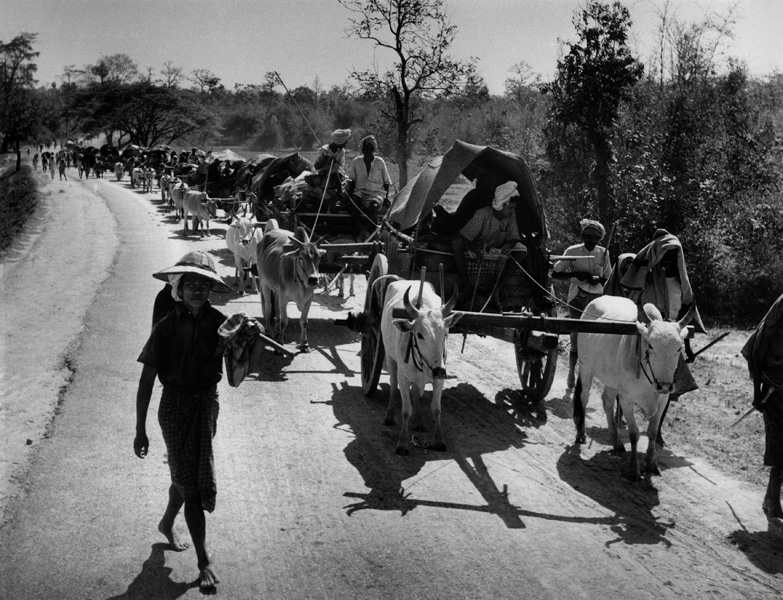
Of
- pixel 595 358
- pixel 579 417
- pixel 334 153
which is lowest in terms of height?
pixel 579 417

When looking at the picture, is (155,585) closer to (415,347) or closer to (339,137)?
(415,347)

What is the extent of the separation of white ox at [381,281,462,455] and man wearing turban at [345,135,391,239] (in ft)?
18.1

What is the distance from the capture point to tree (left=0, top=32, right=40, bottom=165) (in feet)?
177

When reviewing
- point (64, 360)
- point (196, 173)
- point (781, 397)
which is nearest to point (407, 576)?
point (781, 397)

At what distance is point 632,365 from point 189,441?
4.06 metres

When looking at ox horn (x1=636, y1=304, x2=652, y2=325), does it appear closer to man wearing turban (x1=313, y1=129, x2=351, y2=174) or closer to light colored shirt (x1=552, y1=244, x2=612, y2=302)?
light colored shirt (x1=552, y1=244, x2=612, y2=302)

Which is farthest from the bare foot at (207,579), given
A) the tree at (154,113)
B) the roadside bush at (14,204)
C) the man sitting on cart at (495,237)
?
the tree at (154,113)

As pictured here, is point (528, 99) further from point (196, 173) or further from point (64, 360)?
point (64, 360)

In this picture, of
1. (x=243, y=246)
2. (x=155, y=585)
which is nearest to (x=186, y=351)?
(x=155, y=585)

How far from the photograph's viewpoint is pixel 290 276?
39.9 feet

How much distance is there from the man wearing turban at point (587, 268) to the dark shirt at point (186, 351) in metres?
5.65

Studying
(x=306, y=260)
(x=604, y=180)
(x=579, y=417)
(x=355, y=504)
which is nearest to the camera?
(x=355, y=504)

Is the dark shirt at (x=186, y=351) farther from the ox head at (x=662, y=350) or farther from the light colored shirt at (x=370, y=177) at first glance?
the light colored shirt at (x=370, y=177)

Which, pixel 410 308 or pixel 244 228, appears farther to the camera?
→ pixel 244 228
